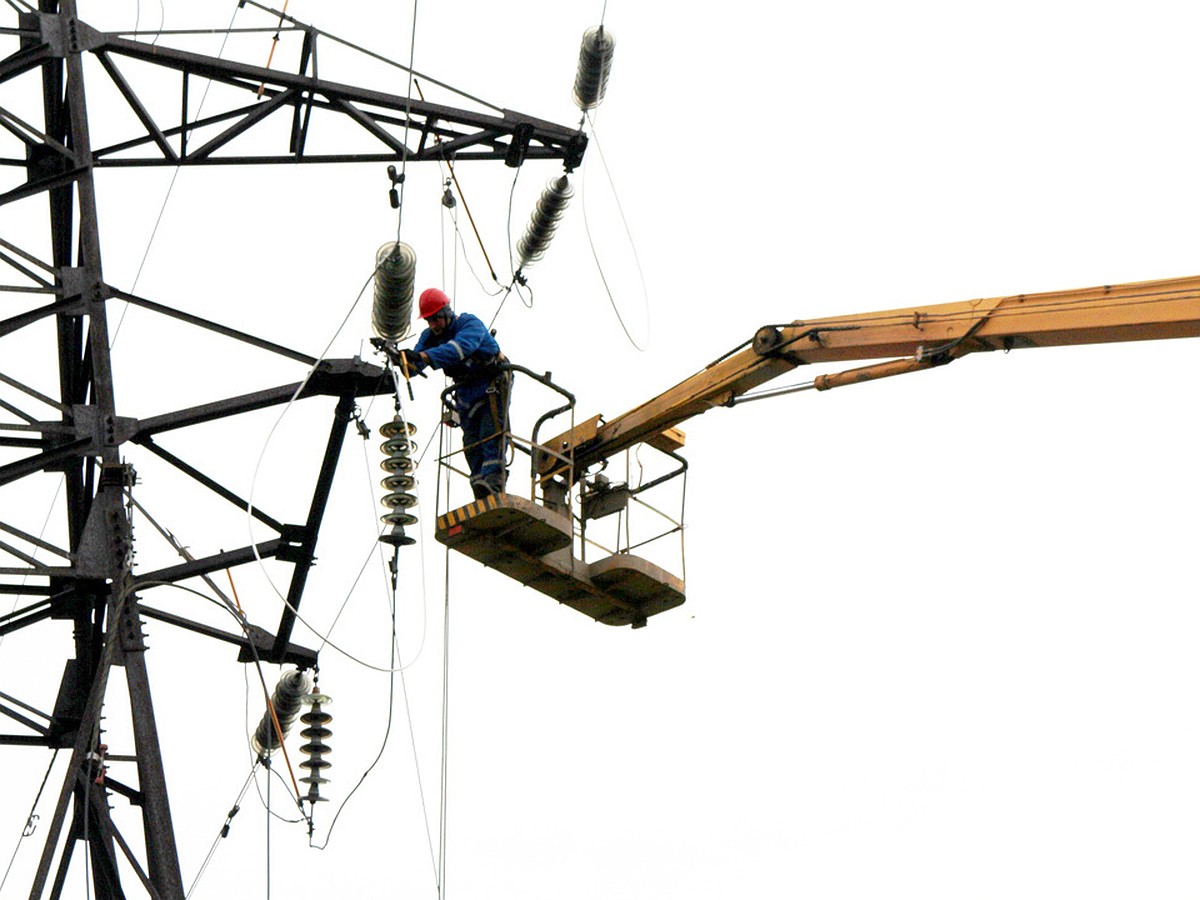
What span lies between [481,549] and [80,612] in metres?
3.66

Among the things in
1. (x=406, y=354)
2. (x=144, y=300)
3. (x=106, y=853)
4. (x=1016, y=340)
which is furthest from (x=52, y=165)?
(x=1016, y=340)

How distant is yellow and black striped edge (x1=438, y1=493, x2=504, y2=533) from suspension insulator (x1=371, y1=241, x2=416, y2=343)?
5.71 feet

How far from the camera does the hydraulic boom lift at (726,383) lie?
29.0m

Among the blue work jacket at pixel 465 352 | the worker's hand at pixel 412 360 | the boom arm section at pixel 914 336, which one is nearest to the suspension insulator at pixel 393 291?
the worker's hand at pixel 412 360

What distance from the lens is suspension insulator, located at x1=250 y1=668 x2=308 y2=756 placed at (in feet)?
104

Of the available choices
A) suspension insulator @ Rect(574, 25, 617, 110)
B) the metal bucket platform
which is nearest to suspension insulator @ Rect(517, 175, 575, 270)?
suspension insulator @ Rect(574, 25, 617, 110)

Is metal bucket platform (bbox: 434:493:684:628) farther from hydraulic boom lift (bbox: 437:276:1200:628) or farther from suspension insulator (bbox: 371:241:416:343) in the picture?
suspension insulator (bbox: 371:241:416:343)

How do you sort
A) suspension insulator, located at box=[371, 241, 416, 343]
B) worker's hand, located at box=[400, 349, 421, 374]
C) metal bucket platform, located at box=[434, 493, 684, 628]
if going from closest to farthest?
suspension insulator, located at box=[371, 241, 416, 343], worker's hand, located at box=[400, 349, 421, 374], metal bucket platform, located at box=[434, 493, 684, 628]

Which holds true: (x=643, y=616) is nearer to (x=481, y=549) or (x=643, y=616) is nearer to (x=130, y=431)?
(x=481, y=549)

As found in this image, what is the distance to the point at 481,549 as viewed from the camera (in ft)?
104

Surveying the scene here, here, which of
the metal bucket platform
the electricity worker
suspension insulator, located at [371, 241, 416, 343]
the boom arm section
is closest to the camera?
the boom arm section

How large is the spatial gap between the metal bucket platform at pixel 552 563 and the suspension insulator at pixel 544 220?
3260mm

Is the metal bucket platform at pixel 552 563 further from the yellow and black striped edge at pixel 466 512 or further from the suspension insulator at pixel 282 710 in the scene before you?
the suspension insulator at pixel 282 710

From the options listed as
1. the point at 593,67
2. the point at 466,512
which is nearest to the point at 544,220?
the point at 593,67
